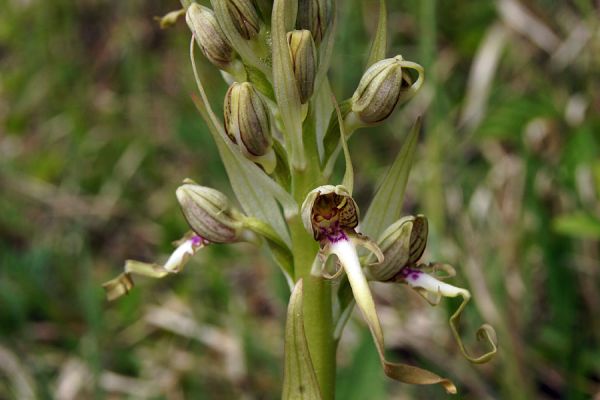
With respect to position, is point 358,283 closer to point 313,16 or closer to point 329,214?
point 329,214

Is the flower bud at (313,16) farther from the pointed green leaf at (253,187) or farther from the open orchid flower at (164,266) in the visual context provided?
the open orchid flower at (164,266)

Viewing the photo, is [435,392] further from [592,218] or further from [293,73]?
[293,73]

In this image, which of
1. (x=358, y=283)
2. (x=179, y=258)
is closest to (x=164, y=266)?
(x=179, y=258)

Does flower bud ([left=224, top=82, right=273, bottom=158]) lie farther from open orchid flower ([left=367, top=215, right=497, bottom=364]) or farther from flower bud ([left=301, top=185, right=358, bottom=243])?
open orchid flower ([left=367, top=215, right=497, bottom=364])

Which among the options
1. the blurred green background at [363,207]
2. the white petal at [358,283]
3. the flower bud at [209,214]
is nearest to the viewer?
the white petal at [358,283]

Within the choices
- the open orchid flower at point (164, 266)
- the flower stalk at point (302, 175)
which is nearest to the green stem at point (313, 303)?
the flower stalk at point (302, 175)

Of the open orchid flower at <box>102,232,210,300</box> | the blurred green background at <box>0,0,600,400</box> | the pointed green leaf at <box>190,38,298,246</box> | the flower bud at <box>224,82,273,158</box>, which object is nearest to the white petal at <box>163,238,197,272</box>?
the open orchid flower at <box>102,232,210,300</box>
